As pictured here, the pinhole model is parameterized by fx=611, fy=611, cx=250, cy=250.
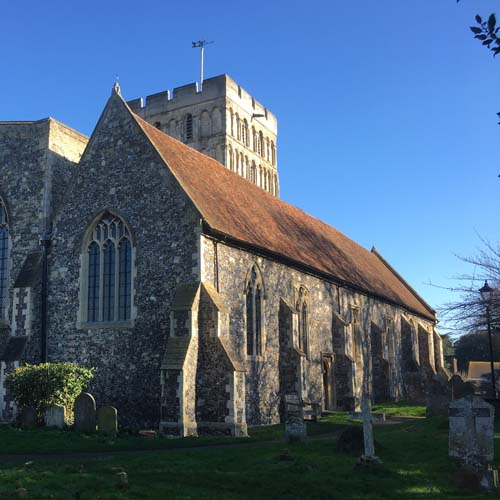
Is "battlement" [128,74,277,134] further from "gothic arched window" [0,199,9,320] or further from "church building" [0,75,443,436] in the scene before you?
"gothic arched window" [0,199,9,320]

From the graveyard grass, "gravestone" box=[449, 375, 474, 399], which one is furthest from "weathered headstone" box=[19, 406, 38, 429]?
"gravestone" box=[449, 375, 474, 399]

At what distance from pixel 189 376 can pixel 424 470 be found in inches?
292

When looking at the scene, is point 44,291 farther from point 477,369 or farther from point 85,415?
point 477,369

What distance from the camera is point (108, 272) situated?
66.5 ft

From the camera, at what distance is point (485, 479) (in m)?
10.6

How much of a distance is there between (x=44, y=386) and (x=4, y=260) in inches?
256

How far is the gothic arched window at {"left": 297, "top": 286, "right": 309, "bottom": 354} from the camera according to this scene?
24.0m

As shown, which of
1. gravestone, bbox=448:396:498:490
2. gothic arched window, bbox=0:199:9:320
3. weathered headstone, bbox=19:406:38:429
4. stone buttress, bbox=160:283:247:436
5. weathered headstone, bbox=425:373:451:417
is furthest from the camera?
weathered headstone, bbox=425:373:451:417

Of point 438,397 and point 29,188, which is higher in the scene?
point 29,188

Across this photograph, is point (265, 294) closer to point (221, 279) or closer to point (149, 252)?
point (221, 279)

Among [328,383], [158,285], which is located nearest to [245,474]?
[158,285]

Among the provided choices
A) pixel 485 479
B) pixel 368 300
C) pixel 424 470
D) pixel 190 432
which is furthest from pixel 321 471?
pixel 368 300

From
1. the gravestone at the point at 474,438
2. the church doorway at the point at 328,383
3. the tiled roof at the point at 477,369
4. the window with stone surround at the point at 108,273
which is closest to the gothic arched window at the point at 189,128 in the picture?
the church doorway at the point at 328,383

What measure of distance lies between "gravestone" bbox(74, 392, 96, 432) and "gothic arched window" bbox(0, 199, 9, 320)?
6786 mm
